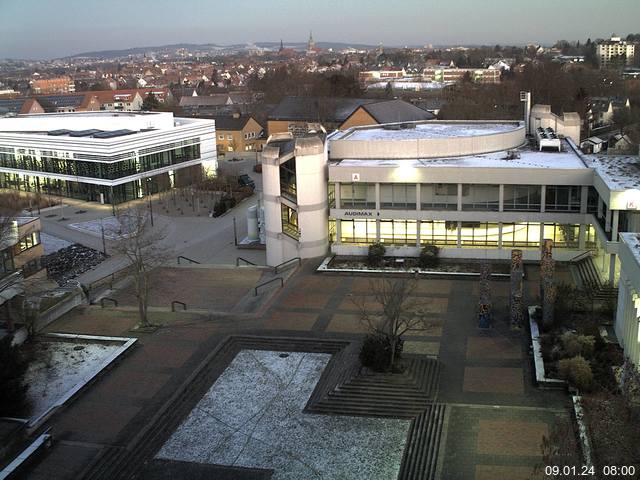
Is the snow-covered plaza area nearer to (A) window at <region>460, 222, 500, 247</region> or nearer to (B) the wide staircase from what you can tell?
(B) the wide staircase

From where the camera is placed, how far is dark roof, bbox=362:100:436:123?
80500 mm

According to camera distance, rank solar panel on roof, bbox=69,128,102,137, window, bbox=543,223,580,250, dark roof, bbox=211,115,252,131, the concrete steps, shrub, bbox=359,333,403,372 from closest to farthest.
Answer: the concrete steps < shrub, bbox=359,333,403,372 < window, bbox=543,223,580,250 < solar panel on roof, bbox=69,128,102,137 < dark roof, bbox=211,115,252,131

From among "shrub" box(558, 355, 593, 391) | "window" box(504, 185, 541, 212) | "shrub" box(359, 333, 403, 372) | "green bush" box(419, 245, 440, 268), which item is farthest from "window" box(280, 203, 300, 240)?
"shrub" box(558, 355, 593, 391)

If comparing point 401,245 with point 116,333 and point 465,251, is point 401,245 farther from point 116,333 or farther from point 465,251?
point 116,333

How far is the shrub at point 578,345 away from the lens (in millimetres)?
24812

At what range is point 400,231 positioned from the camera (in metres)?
39.8

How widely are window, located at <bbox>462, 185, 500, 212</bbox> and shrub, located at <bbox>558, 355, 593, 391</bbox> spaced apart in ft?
52.7

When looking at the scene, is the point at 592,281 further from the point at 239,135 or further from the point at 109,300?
the point at 239,135

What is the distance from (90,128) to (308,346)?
5302 cm

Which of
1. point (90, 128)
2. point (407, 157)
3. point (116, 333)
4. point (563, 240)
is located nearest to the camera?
point (116, 333)

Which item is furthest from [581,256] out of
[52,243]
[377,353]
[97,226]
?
[97,226]

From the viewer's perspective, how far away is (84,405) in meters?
24.0

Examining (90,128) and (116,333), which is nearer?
(116,333)

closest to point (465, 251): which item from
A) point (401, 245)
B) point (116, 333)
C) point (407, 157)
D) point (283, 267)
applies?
point (401, 245)
